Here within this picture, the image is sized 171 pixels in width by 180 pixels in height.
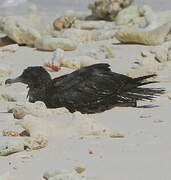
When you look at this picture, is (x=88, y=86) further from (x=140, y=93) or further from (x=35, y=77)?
(x=35, y=77)

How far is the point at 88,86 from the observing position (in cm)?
628

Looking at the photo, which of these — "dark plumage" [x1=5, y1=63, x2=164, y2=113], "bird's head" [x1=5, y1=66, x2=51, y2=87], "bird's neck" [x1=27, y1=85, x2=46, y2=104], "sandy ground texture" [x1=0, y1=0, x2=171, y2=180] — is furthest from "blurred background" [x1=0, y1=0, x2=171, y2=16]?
"sandy ground texture" [x1=0, y1=0, x2=171, y2=180]

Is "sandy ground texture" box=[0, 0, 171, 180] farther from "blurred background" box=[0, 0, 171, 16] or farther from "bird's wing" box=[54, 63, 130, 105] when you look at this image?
"blurred background" box=[0, 0, 171, 16]

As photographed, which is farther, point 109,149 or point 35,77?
point 35,77

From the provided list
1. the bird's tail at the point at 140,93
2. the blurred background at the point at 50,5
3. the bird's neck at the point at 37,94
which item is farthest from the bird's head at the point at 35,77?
the blurred background at the point at 50,5

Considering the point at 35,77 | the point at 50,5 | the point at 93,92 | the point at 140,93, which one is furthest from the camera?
the point at 50,5

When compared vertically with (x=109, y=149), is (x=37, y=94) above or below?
below

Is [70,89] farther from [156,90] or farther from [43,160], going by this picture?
[43,160]

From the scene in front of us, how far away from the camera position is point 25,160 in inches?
162

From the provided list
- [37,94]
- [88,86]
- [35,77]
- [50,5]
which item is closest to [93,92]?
[88,86]

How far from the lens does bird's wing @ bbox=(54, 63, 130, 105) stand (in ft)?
20.5

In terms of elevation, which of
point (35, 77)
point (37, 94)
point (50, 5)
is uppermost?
point (35, 77)

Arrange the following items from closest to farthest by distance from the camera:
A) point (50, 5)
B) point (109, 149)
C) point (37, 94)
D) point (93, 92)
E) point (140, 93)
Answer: point (109, 149) → point (93, 92) → point (140, 93) → point (37, 94) → point (50, 5)

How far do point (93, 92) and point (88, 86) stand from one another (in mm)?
86
